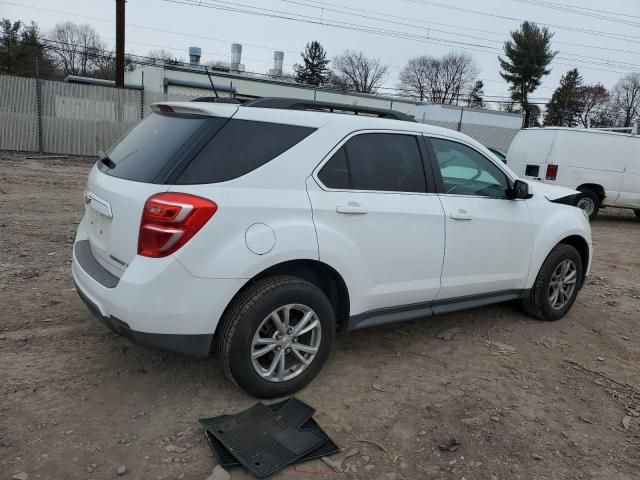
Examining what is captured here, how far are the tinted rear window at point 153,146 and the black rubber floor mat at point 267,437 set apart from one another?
1.42 m

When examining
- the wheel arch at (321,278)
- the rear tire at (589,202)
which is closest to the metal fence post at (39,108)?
the rear tire at (589,202)

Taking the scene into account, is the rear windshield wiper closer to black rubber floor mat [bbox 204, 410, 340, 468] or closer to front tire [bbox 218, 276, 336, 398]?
front tire [bbox 218, 276, 336, 398]

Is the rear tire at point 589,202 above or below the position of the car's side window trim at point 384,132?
below

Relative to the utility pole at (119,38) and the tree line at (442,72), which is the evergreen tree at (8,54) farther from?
the utility pole at (119,38)

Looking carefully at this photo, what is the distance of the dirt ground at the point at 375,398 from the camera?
269 cm

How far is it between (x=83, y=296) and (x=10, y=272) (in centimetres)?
237

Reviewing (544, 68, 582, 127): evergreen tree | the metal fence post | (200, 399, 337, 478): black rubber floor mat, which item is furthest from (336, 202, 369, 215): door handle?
(544, 68, 582, 127): evergreen tree

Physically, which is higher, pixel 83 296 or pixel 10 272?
pixel 83 296

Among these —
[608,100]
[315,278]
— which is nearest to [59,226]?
[315,278]

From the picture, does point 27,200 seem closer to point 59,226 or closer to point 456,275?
point 59,226

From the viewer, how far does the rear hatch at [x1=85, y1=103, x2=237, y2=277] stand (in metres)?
2.87

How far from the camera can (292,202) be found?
3076 millimetres

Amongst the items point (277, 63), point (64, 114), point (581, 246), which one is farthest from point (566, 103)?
point (581, 246)

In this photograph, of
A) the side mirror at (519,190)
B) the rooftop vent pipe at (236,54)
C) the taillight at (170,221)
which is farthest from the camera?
the rooftop vent pipe at (236,54)
